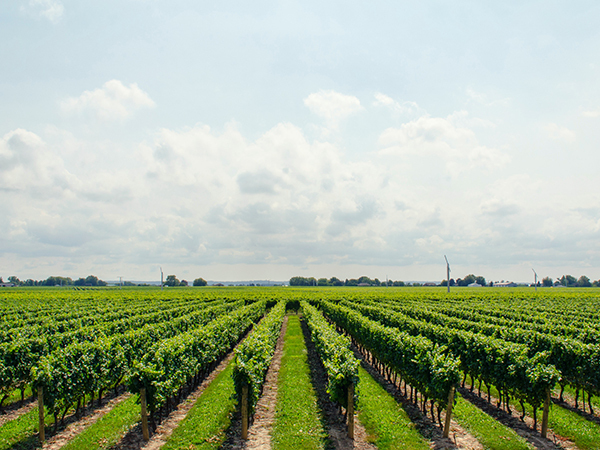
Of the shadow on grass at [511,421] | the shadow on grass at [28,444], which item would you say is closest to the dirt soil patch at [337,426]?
the shadow on grass at [511,421]

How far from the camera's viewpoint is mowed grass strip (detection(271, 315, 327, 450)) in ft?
36.0

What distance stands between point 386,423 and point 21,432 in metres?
12.5

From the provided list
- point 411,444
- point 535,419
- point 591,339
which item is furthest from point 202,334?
point 591,339

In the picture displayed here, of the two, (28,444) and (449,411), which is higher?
(449,411)

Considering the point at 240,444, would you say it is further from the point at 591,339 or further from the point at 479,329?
the point at 591,339

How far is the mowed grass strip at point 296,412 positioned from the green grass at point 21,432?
7717 millimetres

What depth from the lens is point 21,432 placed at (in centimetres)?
1148

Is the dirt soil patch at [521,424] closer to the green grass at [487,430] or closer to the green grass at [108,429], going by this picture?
the green grass at [487,430]

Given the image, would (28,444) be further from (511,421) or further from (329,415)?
(511,421)

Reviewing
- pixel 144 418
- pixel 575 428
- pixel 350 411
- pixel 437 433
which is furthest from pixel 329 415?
pixel 575 428

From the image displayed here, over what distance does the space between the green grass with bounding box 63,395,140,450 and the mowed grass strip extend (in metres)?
5.14

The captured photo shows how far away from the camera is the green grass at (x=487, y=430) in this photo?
10.7 meters

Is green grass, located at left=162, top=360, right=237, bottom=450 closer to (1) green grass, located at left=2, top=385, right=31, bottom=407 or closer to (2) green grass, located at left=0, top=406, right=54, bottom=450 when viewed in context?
(2) green grass, located at left=0, top=406, right=54, bottom=450

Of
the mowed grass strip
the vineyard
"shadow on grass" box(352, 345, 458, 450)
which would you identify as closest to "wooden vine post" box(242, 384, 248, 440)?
the vineyard
